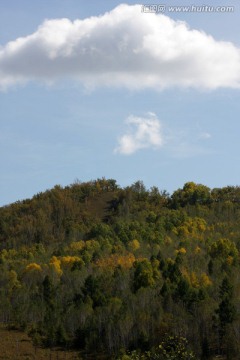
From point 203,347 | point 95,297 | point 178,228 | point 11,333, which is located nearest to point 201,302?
point 203,347

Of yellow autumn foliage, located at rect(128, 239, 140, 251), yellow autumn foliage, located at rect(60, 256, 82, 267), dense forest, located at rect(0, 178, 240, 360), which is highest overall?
yellow autumn foliage, located at rect(128, 239, 140, 251)

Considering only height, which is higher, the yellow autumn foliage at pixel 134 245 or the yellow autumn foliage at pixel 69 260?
the yellow autumn foliage at pixel 134 245

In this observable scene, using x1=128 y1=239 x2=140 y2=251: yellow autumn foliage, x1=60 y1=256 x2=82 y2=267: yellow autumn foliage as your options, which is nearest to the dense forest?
x1=60 y1=256 x2=82 y2=267: yellow autumn foliage

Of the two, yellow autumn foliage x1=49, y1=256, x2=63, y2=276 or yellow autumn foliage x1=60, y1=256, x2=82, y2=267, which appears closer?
yellow autumn foliage x1=49, y1=256, x2=63, y2=276

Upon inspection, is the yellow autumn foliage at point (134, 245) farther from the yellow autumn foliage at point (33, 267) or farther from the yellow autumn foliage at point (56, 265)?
the yellow autumn foliage at point (33, 267)

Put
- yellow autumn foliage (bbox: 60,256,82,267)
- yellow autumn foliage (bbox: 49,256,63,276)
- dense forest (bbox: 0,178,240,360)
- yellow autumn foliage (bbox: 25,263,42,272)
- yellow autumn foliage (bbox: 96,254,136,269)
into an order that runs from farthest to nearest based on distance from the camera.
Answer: yellow autumn foliage (bbox: 60,256,82,267) → yellow autumn foliage (bbox: 96,254,136,269) → yellow autumn foliage (bbox: 25,263,42,272) → yellow autumn foliage (bbox: 49,256,63,276) → dense forest (bbox: 0,178,240,360)

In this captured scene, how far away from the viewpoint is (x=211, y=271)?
136 metres

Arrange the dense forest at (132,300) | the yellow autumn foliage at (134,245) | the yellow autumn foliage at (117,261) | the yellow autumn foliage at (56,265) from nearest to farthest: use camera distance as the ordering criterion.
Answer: the dense forest at (132,300) → the yellow autumn foliage at (56,265) → the yellow autumn foliage at (117,261) → the yellow autumn foliage at (134,245)

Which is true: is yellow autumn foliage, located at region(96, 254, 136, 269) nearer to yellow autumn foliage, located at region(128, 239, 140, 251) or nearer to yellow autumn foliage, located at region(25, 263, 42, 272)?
yellow autumn foliage, located at region(128, 239, 140, 251)

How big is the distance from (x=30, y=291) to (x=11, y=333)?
65.1ft

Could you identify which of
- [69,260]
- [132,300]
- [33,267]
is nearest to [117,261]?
[69,260]

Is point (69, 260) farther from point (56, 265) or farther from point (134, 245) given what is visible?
point (134, 245)

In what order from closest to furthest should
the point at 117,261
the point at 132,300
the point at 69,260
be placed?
the point at 132,300 → the point at 117,261 → the point at 69,260

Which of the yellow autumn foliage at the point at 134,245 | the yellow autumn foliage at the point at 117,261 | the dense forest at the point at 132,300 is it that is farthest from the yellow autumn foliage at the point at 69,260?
the yellow autumn foliage at the point at 134,245
